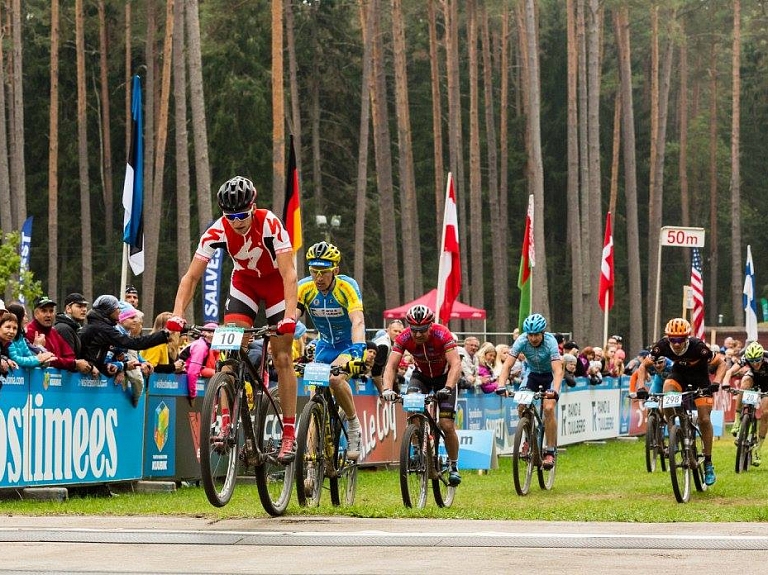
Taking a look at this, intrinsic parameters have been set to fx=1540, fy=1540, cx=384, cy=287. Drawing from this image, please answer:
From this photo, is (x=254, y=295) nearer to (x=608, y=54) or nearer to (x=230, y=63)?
(x=230, y=63)

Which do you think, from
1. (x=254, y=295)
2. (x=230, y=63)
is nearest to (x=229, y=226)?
(x=254, y=295)

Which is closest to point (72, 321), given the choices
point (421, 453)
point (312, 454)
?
point (421, 453)

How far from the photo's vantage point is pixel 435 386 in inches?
573

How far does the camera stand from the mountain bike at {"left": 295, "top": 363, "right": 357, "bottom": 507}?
1159 centimetres

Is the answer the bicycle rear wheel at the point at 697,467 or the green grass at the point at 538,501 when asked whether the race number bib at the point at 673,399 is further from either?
the green grass at the point at 538,501

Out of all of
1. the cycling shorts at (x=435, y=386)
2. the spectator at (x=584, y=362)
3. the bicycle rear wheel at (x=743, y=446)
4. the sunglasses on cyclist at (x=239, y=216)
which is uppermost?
the sunglasses on cyclist at (x=239, y=216)

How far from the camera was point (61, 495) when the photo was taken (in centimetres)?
1453

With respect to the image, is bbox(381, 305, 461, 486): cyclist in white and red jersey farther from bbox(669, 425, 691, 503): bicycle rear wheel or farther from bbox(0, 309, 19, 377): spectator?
bbox(0, 309, 19, 377): spectator

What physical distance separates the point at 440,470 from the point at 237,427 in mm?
4308

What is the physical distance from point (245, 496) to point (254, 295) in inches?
189

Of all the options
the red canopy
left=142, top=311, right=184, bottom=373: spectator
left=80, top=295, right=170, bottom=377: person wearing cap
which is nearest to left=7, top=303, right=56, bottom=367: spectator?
left=80, top=295, right=170, bottom=377: person wearing cap

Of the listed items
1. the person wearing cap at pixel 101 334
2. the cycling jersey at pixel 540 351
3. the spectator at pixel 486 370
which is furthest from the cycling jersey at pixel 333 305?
the spectator at pixel 486 370

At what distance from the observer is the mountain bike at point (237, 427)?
9875 millimetres

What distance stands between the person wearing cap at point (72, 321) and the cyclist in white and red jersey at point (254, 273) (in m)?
4.85
